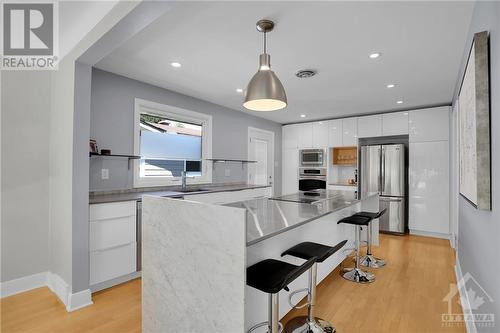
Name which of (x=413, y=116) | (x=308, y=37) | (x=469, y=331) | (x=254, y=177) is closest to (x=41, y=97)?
(x=308, y=37)

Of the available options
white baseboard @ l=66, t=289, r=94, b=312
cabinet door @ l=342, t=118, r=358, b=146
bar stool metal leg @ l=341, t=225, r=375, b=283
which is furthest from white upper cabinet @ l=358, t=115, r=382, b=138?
white baseboard @ l=66, t=289, r=94, b=312

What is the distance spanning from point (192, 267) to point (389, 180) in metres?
4.55

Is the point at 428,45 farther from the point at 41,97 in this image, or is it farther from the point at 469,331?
the point at 41,97

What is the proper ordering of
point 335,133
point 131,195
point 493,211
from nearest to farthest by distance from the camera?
point 493,211
point 131,195
point 335,133

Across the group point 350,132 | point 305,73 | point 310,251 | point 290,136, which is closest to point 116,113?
point 305,73

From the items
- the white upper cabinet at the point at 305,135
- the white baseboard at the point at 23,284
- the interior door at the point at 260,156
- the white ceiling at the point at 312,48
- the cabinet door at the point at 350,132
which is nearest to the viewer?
the white ceiling at the point at 312,48

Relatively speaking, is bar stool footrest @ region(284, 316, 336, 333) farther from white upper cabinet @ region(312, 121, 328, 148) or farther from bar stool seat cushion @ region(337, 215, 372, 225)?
white upper cabinet @ region(312, 121, 328, 148)

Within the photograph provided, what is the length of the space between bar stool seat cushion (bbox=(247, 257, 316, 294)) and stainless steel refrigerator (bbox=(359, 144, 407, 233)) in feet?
13.0

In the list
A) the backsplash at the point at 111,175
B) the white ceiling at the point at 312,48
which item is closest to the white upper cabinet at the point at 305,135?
the white ceiling at the point at 312,48

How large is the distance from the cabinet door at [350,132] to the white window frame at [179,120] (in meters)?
2.95

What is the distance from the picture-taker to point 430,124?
452cm

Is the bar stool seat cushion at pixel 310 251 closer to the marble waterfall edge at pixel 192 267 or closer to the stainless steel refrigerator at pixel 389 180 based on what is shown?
the marble waterfall edge at pixel 192 267

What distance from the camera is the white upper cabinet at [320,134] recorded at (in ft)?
18.7

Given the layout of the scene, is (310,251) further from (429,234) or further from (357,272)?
(429,234)
